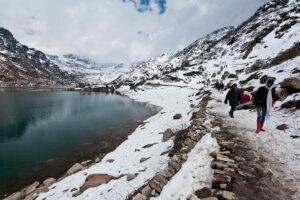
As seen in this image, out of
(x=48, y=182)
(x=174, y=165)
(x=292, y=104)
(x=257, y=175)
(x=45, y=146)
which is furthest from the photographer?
(x=45, y=146)

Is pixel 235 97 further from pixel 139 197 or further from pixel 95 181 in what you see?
pixel 95 181

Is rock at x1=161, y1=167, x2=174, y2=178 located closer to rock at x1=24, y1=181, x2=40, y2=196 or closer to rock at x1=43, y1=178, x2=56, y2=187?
rock at x1=43, y1=178, x2=56, y2=187

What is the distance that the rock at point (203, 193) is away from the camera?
3.74 metres

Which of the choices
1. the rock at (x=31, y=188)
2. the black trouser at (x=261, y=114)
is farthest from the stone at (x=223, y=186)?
the rock at (x=31, y=188)

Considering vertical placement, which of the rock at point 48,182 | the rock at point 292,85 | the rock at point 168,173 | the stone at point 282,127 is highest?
the rock at point 292,85

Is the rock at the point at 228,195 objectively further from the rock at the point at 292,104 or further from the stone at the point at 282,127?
the rock at the point at 292,104

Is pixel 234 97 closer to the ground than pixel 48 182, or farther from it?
farther from it

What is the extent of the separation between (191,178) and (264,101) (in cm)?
660

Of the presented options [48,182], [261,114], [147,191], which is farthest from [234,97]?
[48,182]

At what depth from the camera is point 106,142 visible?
58.7 feet

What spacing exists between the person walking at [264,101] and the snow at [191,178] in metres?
3.82

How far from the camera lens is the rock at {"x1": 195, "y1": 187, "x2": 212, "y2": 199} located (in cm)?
374

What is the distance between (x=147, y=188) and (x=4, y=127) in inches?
1368

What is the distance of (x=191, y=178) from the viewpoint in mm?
4520
